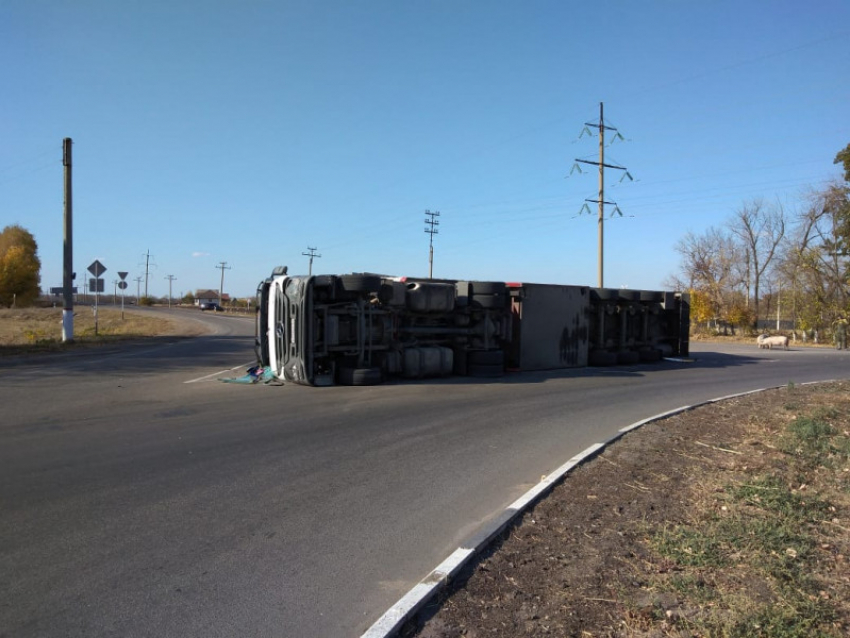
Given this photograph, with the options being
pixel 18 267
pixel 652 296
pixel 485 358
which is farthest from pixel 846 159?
pixel 18 267

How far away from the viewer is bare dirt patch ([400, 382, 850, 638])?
338cm

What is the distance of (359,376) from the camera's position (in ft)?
43.7

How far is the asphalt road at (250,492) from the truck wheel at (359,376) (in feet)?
2.22

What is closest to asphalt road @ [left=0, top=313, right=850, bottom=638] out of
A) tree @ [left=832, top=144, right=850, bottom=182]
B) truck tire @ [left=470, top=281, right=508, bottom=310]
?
truck tire @ [left=470, top=281, right=508, bottom=310]

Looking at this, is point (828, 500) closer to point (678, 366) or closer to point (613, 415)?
point (613, 415)

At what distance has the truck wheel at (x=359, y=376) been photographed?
1332 centimetres

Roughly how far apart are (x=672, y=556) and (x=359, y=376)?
962cm

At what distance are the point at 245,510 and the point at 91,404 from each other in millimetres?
6591

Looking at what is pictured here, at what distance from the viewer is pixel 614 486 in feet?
19.9

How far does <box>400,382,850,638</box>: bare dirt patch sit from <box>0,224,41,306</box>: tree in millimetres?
85280

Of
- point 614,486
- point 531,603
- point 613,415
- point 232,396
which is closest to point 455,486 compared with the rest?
point 614,486

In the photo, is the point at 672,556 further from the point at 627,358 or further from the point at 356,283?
the point at 627,358

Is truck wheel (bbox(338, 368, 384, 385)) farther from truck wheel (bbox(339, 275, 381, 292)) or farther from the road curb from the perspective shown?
the road curb

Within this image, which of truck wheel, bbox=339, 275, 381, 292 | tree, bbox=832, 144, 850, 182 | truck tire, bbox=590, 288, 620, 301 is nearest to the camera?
truck wheel, bbox=339, 275, 381, 292
